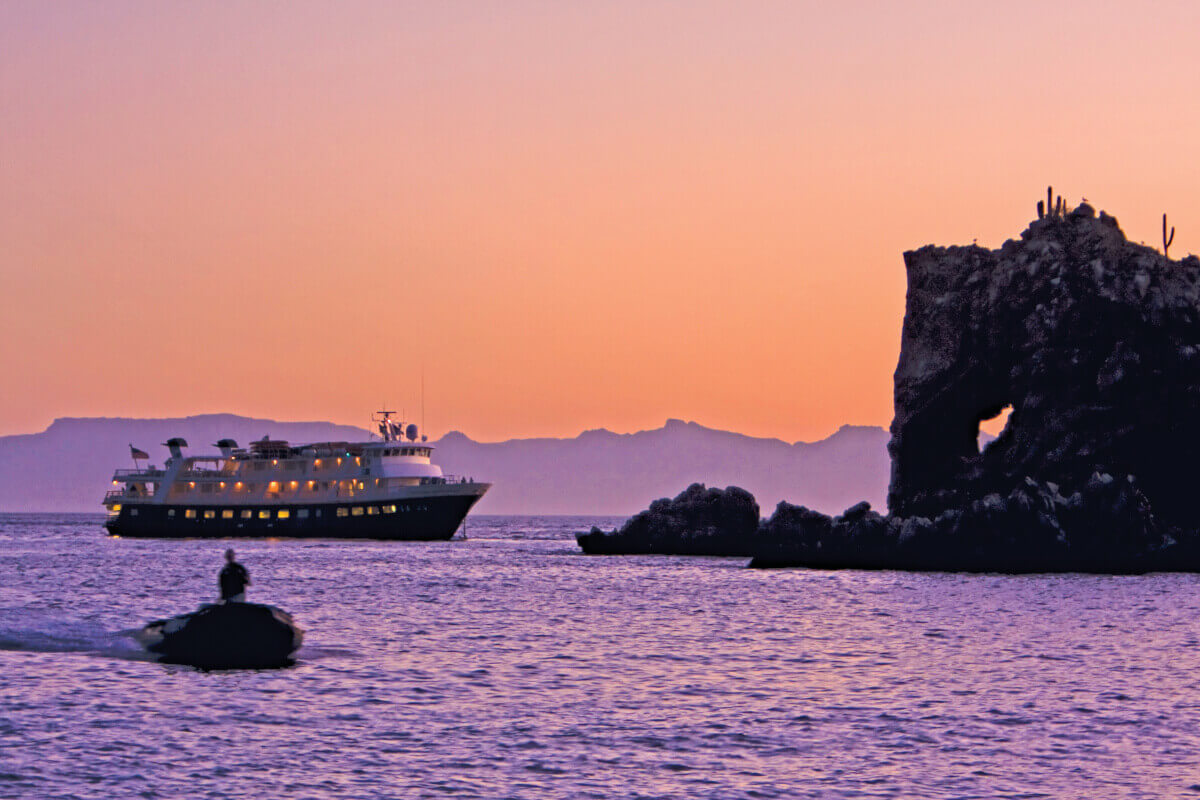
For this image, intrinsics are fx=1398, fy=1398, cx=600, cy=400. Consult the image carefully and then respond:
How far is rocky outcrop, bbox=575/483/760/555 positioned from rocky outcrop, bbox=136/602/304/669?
307 ft

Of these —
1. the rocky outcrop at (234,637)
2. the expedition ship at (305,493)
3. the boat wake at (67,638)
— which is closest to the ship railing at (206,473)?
the expedition ship at (305,493)

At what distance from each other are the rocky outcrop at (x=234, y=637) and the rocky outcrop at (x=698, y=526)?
93.7 metres

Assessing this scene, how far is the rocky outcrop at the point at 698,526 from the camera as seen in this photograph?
433 ft

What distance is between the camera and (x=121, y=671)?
130 feet

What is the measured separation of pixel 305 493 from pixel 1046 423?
83.4 meters

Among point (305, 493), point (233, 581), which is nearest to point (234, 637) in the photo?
Answer: point (233, 581)

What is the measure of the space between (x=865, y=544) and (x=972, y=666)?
55925 millimetres

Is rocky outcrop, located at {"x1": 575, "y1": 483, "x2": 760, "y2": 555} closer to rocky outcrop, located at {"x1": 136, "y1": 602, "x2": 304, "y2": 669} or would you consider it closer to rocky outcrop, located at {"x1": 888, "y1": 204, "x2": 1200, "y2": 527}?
rocky outcrop, located at {"x1": 888, "y1": 204, "x2": 1200, "y2": 527}

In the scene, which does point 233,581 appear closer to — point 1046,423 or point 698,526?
point 1046,423

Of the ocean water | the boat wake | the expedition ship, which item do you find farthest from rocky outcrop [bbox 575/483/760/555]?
the boat wake

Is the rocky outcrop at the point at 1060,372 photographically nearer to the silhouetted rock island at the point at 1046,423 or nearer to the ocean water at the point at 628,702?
the silhouetted rock island at the point at 1046,423

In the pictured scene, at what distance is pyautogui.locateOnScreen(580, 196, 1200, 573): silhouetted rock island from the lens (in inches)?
3561

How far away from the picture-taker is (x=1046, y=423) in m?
99.4

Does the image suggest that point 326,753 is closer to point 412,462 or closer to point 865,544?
point 865,544
